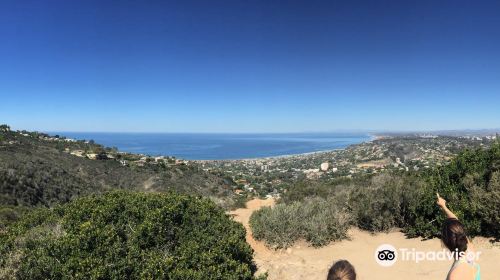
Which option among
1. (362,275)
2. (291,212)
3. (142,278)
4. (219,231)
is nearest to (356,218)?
(291,212)

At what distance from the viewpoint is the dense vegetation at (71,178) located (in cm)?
1967

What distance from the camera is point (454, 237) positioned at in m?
2.49

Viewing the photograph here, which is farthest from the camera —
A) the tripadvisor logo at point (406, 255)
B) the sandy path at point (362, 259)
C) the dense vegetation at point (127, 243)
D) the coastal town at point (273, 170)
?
the coastal town at point (273, 170)

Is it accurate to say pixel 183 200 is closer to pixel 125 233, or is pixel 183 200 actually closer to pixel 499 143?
pixel 125 233

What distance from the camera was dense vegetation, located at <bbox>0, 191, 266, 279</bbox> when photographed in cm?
475

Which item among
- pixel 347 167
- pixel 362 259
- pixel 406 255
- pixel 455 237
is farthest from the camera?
pixel 347 167

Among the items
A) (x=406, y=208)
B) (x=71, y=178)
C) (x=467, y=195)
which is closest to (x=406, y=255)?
(x=406, y=208)

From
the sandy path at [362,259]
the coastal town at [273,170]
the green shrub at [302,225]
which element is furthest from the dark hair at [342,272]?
the coastal town at [273,170]

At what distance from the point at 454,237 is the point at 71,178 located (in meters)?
25.5

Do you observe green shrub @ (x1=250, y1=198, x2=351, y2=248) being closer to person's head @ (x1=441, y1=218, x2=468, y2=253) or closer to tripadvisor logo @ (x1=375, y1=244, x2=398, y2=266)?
tripadvisor logo @ (x1=375, y1=244, x2=398, y2=266)

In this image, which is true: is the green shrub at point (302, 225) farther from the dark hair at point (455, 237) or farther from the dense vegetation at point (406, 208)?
the dark hair at point (455, 237)

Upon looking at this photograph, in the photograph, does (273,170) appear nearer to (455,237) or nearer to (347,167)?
(347,167)

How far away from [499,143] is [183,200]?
26.7 feet

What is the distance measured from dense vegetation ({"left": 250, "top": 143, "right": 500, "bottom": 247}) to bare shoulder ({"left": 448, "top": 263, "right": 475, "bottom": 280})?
5750 mm
